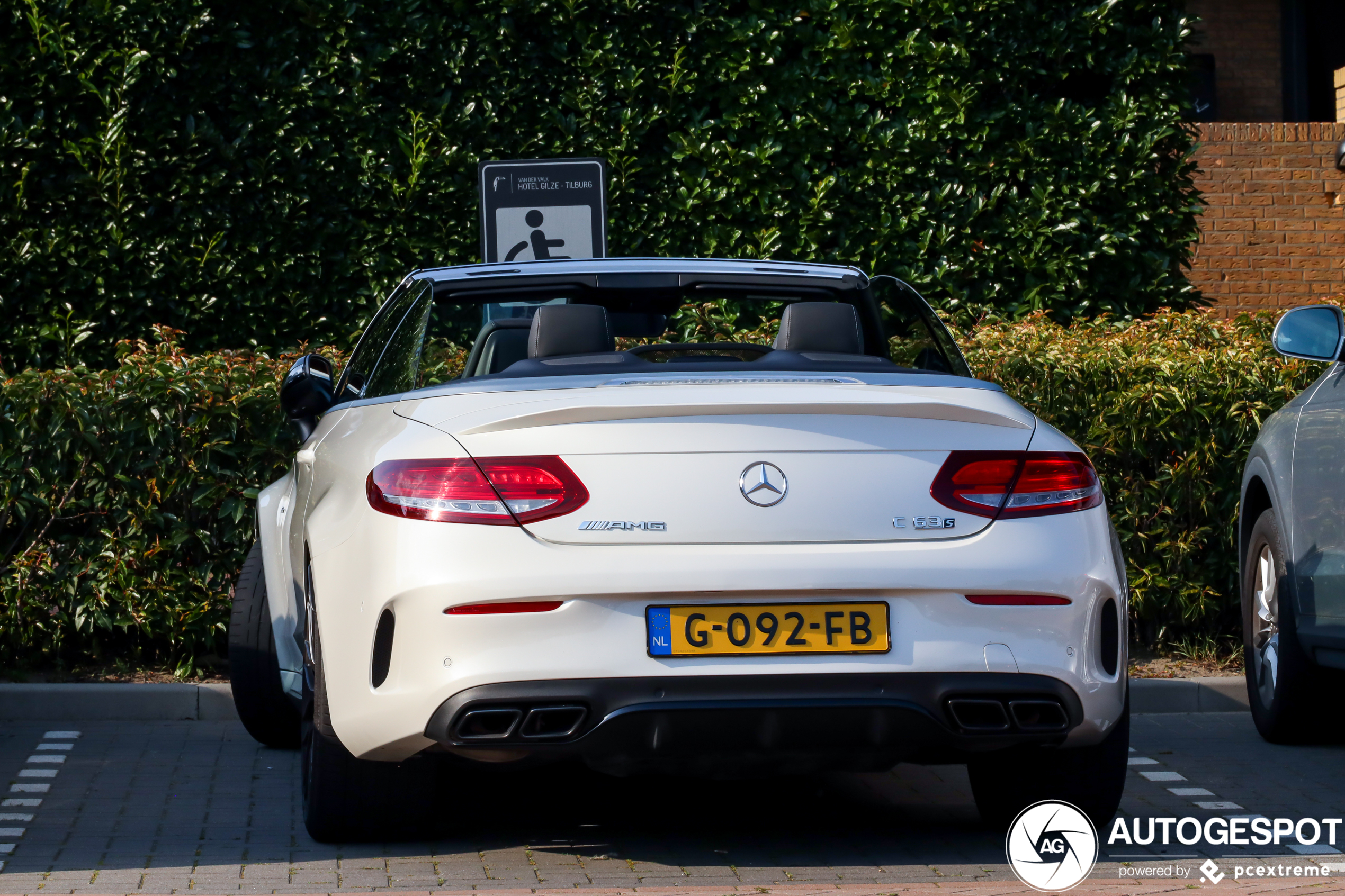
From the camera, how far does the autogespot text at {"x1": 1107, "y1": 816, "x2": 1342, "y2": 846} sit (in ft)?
15.2

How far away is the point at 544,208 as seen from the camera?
26.3ft

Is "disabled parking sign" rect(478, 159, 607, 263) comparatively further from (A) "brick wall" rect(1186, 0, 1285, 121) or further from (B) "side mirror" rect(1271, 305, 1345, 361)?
(A) "brick wall" rect(1186, 0, 1285, 121)

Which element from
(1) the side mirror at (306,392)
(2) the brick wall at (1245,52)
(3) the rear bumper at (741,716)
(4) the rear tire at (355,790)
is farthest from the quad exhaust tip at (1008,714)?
(2) the brick wall at (1245,52)

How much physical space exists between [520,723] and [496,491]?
0.53 m

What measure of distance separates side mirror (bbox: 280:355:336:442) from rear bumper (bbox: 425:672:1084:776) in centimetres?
185

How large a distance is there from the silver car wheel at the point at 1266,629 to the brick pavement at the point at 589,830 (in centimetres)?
24

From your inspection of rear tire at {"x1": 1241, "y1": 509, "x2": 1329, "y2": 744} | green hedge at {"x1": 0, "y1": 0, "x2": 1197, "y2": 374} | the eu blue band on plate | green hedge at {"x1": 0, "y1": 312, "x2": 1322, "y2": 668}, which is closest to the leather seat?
the eu blue band on plate

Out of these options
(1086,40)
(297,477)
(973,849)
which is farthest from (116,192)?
(973,849)

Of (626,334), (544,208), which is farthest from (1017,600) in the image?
(544,208)

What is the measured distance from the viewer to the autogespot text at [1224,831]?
463 centimetres

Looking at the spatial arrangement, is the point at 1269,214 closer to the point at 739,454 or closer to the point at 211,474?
the point at 211,474

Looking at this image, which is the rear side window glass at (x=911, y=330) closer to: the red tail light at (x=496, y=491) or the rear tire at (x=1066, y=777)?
the rear tire at (x=1066, y=777)

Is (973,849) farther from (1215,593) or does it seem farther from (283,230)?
(283,230)

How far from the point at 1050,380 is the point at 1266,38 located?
987 centimetres
